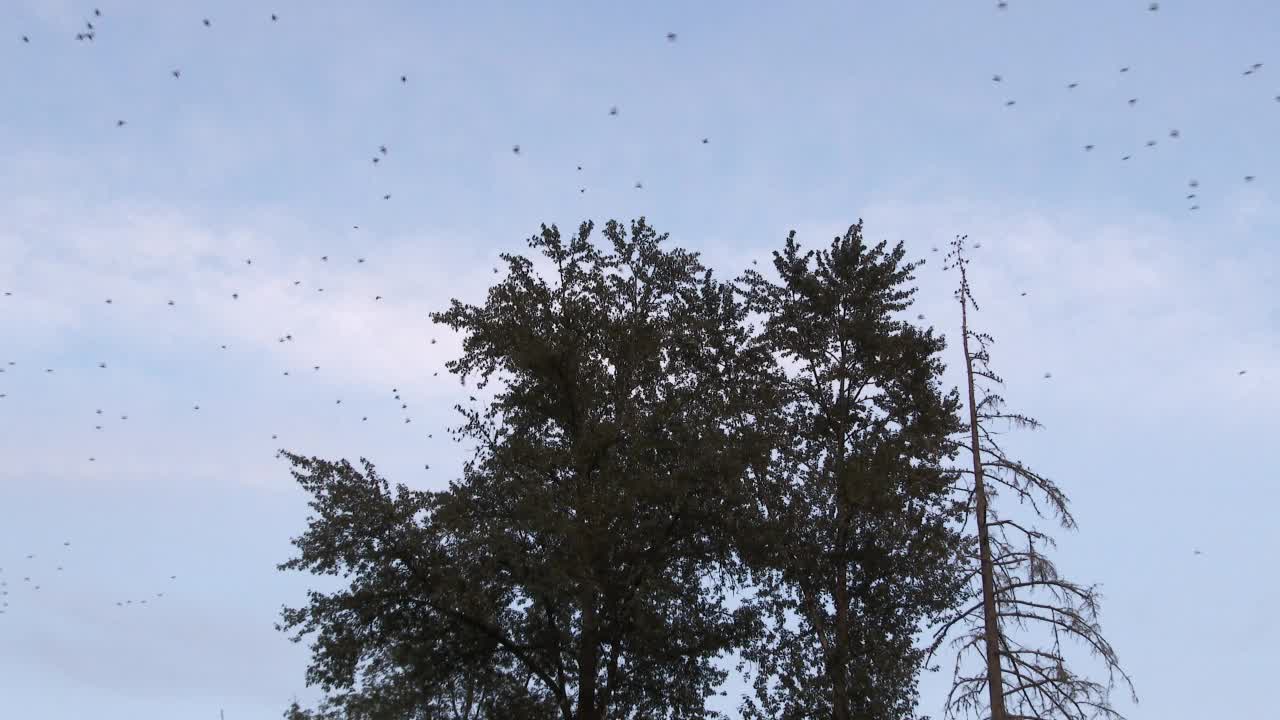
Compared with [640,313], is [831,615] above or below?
below

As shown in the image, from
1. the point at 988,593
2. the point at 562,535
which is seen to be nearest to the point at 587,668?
the point at 562,535

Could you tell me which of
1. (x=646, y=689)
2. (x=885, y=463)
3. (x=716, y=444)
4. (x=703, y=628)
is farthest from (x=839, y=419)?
(x=646, y=689)

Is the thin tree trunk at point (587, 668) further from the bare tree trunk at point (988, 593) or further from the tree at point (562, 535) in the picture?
the bare tree trunk at point (988, 593)

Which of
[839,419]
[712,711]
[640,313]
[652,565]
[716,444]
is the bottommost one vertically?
[712,711]

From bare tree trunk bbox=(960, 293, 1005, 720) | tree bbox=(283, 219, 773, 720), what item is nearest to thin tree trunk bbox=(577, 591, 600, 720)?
tree bbox=(283, 219, 773, 720)

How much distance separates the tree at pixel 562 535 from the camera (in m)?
23.9

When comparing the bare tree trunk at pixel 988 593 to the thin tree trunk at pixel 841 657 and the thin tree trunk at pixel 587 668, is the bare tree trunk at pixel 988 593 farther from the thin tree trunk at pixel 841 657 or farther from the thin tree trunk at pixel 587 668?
the thin tree trunk at pixel 587 668

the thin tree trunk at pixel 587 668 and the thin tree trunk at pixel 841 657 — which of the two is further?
the thin tree trunk at pixel 587 668

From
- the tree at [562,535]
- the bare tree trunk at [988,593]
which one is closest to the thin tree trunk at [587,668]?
the tree at [562,535]

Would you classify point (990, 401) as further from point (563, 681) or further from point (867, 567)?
point (563, 681)

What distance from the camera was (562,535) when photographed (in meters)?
23.5

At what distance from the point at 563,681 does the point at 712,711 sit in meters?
3.64

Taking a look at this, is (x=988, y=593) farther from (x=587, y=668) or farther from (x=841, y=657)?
(x=587, y=668)

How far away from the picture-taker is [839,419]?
27.7 metres
